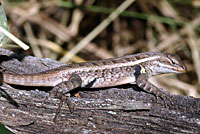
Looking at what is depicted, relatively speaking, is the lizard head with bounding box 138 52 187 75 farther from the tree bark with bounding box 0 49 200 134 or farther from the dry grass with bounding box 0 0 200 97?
the dry grass with bounding box 0 0 200 97

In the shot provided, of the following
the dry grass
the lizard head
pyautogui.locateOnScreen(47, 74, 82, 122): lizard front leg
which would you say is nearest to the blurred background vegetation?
the dry grass

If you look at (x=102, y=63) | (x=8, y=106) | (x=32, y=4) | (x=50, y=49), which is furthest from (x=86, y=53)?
(x=8, y=106)

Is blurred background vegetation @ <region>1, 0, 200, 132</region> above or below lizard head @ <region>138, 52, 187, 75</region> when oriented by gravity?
above

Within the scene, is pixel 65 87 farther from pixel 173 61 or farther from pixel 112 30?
pixel 112 30

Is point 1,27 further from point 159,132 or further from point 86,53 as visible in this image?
point 86,53

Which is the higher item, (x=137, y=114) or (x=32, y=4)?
(x=32, y=4)

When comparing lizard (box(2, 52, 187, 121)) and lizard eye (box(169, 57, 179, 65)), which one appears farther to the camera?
lizard eye (box(169, 57, 179, 65))

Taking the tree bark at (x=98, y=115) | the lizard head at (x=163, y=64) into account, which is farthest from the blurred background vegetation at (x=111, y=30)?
the tree bark at (x=98, y=115)

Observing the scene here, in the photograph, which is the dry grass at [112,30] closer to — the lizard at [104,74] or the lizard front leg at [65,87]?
the lizard at [104,74]
